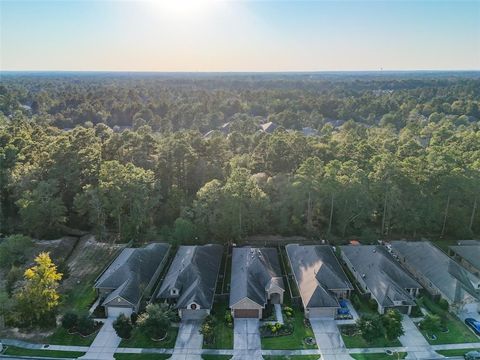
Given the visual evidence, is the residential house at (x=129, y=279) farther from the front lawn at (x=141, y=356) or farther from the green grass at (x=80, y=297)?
the front lawn at (x=141, y=356)

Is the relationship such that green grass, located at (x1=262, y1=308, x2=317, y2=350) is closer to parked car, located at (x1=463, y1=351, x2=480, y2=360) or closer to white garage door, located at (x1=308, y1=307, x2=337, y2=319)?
white garage door, located at (x1=308, y1=307, x2=337, y2=319)

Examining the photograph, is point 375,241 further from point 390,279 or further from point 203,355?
point 203,355

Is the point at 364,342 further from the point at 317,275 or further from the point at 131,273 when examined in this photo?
the point at 131,273

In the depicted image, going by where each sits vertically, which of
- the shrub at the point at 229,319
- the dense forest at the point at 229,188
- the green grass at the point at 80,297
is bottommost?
the green grass at the point at 80,297

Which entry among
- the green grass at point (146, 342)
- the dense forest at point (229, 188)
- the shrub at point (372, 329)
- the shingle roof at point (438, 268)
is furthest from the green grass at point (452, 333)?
the green grass at point (146, 342)

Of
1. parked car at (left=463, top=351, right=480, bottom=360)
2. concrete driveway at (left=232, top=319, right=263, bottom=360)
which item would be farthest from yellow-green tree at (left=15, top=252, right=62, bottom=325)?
parked car at (left=463, top=351, right=480, bottom=360)

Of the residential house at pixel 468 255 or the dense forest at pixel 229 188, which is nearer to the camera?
the residential house at pixel 468 255
